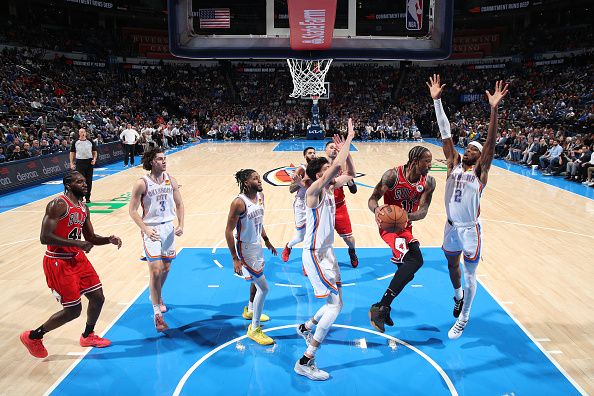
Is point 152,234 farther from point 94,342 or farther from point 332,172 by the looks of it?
point 332,172

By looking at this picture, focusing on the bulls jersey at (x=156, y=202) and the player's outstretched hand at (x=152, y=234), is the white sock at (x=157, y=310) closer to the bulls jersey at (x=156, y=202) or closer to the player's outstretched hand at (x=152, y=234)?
the player's outstretched hand at (x=152, y=234)

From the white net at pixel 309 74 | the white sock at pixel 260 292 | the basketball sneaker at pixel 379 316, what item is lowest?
the basketball sneaker at pixel 379 316

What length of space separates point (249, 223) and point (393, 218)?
56.2 inches

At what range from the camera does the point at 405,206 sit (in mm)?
5230

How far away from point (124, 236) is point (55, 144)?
381 inches

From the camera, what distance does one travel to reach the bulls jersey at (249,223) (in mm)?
4641

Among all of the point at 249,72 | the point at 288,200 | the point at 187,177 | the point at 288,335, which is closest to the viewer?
the point at 288,335

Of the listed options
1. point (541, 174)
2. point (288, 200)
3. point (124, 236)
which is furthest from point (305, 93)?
point (124, 236)

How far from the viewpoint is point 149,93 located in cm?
3531

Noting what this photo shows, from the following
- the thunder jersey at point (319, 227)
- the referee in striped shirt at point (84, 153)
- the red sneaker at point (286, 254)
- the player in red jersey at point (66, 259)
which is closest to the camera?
the player in red jersey at point (66, 259)

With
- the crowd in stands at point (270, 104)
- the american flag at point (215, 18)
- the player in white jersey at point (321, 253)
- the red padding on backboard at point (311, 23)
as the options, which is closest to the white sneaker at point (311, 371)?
the player in white jersey at point (321, 253)

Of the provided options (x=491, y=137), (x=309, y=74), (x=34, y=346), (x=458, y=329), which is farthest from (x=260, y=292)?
(x=309, y=74)

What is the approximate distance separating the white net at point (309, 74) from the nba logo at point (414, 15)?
20.8ft

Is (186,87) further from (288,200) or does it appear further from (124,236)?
(124,236)
